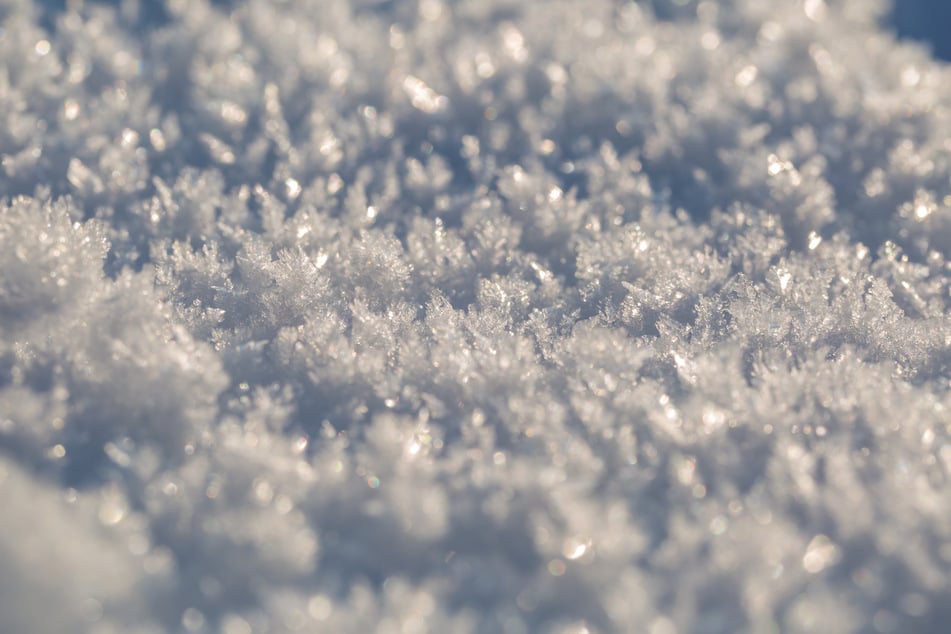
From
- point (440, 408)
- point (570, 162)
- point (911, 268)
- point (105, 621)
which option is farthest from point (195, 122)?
point (911, 268)

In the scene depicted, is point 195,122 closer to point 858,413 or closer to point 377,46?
point 377,46

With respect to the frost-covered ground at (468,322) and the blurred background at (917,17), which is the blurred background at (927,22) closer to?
the blurred background at (917,17)

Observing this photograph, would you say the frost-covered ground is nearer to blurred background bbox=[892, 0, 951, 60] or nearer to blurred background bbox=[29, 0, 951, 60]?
blurred background bbox=[29, 0, 951, 60]

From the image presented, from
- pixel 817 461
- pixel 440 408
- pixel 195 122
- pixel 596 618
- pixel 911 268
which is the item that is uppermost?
pixel 911 268

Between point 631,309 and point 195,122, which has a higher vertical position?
point 631,309

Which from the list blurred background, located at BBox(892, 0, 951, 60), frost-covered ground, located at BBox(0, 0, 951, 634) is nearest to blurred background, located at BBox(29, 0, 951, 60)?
blurred background, located at BBox(892, 0, 951, 60)

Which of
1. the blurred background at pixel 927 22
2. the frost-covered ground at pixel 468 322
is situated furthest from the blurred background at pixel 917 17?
the frost-covered ground at pixel 468 322

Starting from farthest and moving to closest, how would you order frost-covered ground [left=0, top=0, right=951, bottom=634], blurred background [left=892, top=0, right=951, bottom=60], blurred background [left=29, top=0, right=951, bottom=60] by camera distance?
blurred background [left=892, top=0, right=951, bottom=60]
blurred background [left=29, top=0, right=951, bottom=60]
frost-covered ground [left=0, top=0, right=951, bottom=634]

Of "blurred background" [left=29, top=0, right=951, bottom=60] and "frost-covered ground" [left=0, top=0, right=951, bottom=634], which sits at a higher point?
"blurred background" [left=29, top=0, right=951, bottom=60]
